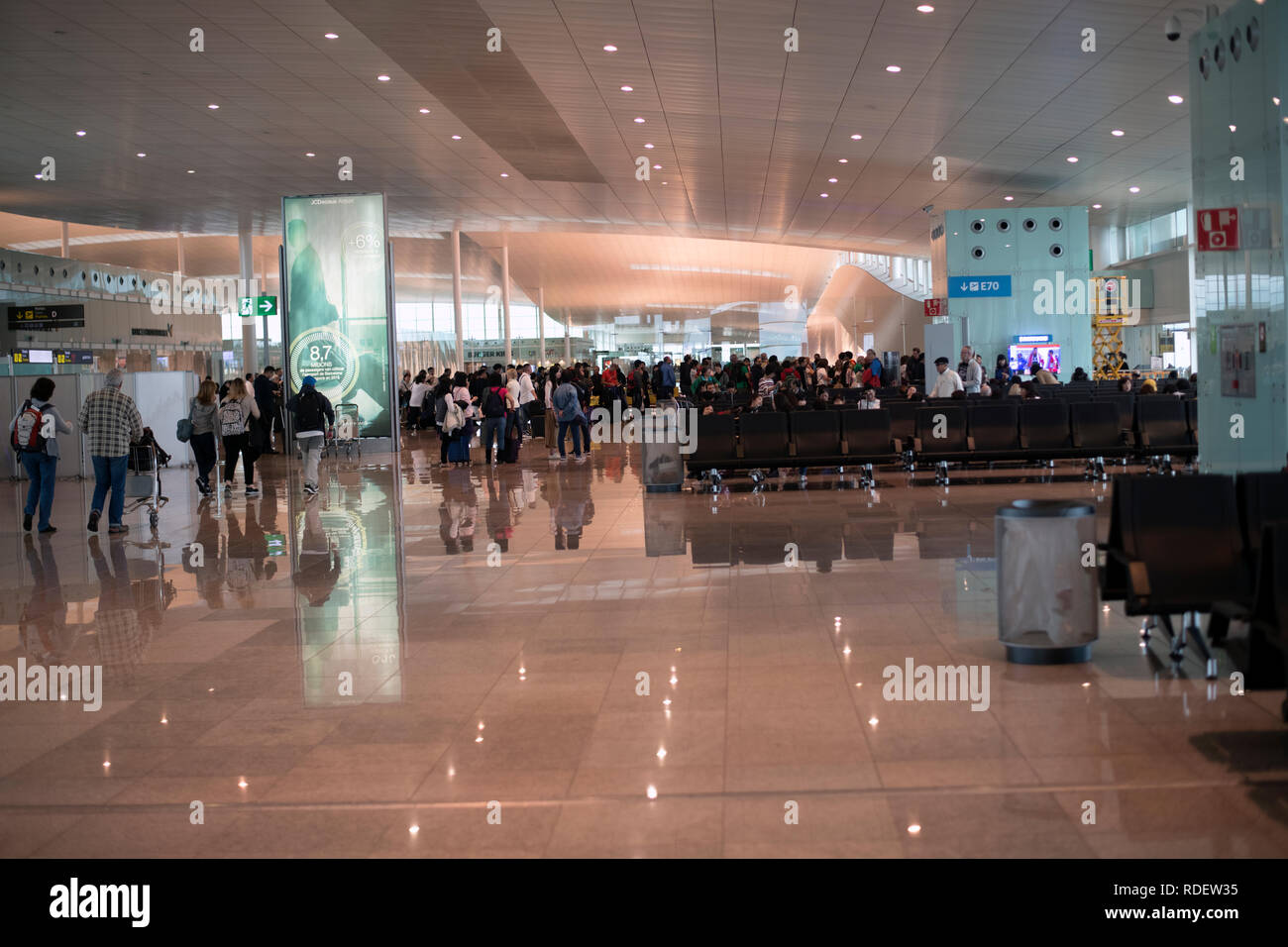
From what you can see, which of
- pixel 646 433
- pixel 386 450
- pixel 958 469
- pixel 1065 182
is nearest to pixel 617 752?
pixel 646 433

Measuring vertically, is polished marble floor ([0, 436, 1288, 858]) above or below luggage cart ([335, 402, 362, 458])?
below

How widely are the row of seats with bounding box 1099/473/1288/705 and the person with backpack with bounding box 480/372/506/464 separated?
1468 centimetres

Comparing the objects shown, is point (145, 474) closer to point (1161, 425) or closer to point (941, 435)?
point (941, 435)

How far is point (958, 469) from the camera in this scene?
1609 cm

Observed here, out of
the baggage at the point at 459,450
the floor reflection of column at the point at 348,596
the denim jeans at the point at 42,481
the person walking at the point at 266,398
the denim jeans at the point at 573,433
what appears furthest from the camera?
the person walking at the point at 266,398

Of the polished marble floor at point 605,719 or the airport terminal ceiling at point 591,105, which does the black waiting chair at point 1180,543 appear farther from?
the airport terminal ceiling at point 591,105

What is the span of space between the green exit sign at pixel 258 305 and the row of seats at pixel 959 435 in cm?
2196

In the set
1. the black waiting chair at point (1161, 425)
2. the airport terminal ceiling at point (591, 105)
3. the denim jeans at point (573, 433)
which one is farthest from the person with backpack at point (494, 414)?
the black waiting chair at point (1161, 425)

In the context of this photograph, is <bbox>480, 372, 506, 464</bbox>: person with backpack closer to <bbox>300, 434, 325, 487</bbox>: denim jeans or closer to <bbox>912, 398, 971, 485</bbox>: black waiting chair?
<bbox>300, 434, 325, 487</bbox>: denim jeans

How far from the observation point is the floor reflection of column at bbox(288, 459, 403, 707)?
610 cm

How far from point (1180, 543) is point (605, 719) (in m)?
2.87

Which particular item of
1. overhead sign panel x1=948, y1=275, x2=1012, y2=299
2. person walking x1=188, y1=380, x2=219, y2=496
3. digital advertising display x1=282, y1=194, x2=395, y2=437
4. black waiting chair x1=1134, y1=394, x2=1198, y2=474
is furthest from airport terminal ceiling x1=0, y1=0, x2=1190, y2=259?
person walking x1=188, y1=380, x2=219, y2=496

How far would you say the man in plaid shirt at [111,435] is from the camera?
482 inches

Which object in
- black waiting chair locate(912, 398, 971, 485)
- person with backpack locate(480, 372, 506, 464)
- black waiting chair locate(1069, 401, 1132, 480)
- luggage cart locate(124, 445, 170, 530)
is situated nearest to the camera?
luggage cart locate(124, 445, 170, 530)
